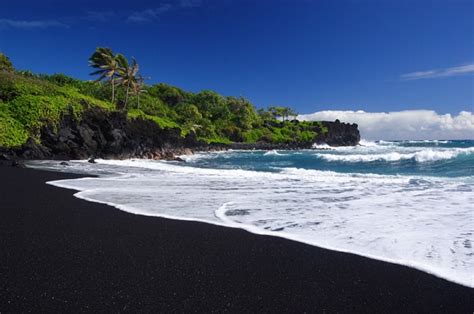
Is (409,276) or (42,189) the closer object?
(409,276)

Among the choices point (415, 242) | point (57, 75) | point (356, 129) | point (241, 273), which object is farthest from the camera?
point (356, 129)

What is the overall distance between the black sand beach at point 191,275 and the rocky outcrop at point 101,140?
66.1 ft

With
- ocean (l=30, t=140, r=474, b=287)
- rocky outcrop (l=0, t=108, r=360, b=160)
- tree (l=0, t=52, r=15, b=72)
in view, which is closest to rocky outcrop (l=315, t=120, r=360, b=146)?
rocky outcrop (l=0, t=108, r=360, b=160)

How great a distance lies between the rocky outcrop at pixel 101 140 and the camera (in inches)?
1081

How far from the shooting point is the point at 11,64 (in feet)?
142

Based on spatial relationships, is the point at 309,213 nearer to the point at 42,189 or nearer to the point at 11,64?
the point at 42,189

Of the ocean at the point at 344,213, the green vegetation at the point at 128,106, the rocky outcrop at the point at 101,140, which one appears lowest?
the ocean at the point at 344,213

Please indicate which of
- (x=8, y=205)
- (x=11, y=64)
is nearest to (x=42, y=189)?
(x=8, y=205)

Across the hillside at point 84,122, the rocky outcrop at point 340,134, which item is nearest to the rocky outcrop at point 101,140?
the hillside at point 84,122

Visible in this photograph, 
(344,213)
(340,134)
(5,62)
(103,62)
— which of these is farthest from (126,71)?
(340,134)

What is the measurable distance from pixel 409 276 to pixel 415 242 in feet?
5.41

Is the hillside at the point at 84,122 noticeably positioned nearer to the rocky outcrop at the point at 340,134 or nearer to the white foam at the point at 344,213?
the white foam at the point at 344,213

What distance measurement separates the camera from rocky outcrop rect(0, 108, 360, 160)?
27445 millimetres

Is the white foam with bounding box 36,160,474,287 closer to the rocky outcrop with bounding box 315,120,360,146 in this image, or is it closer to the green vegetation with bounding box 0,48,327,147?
the green vegetation with bounding box 0,48,327,147
